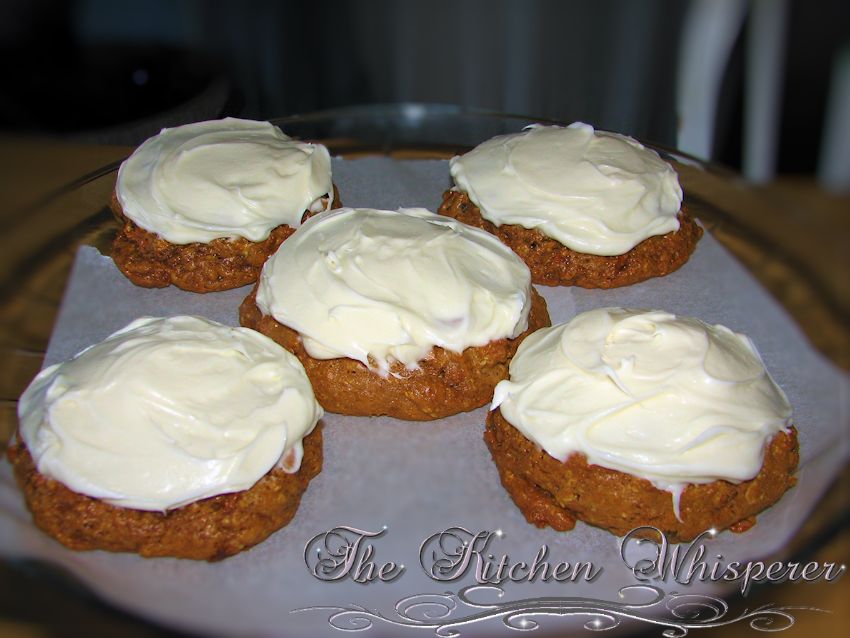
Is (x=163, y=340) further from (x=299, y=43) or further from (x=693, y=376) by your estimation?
(x=299, y=43)

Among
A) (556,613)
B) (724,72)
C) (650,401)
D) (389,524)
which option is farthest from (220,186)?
(724,72)

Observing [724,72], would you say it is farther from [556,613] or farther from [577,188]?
[556,613]

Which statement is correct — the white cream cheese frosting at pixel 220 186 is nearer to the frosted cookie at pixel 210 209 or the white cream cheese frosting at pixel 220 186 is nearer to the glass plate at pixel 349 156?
the frosted cookie at pixel 210 209

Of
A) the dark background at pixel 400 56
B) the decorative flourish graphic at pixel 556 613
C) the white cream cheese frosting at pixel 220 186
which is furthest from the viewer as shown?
the dark background at pixel 400 56

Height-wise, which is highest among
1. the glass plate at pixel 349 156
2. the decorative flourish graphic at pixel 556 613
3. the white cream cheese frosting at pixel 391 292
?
the white cream cheese frosting at pixel 391 292

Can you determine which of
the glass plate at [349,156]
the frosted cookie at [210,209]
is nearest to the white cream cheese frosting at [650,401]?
the glass plate at [349,156]

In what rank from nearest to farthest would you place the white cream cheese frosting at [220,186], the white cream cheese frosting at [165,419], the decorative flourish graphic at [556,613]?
the decorative flourish graphic at [556,613]
the white cream cheese frosting at [165,419]
the white cream cheese frosting at [220,186]

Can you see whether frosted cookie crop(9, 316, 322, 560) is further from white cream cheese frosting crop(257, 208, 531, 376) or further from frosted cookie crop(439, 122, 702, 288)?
frosted cookie crop(439, 122, 702, 288)

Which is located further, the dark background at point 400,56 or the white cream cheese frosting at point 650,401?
the dark background at point 400,56
